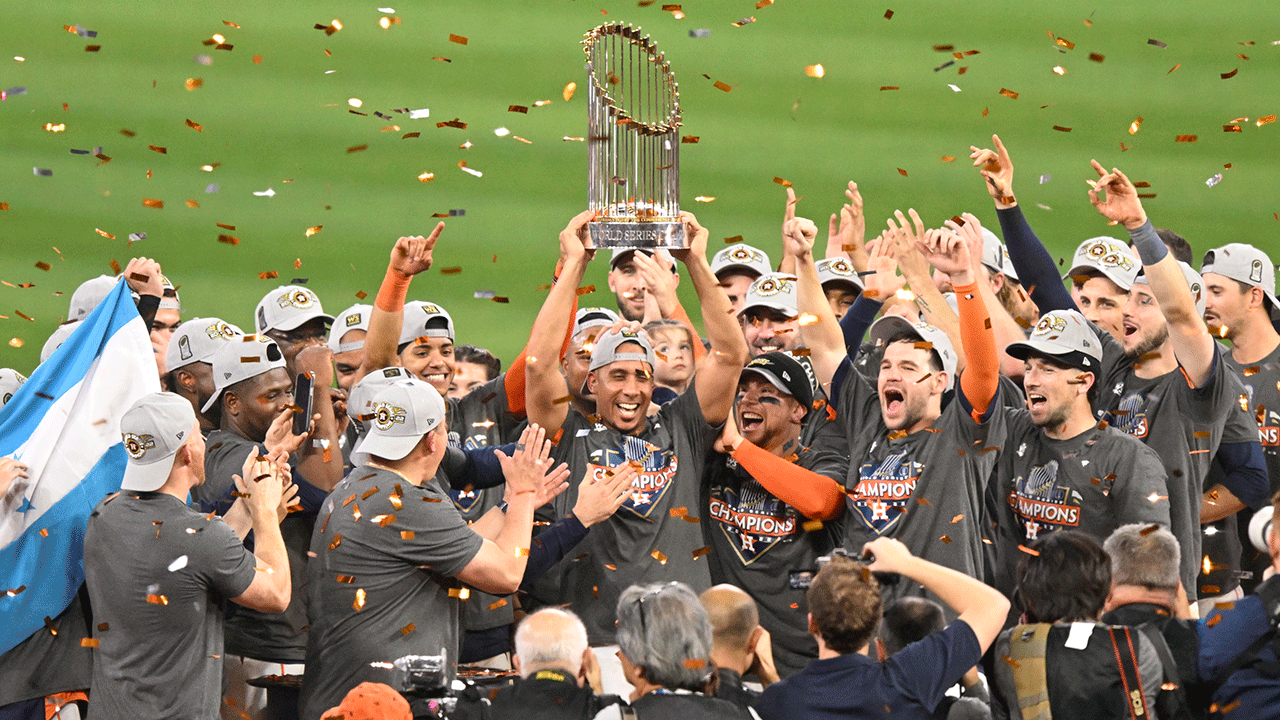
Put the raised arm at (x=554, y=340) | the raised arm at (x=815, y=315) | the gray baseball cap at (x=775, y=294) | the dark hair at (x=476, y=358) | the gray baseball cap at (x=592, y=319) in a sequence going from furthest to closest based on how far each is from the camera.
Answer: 1. the dark hair at (x=476, y=358)
2. the gray baseball cap at (x=775, y=294)
3. the gray baseball cap at (x=592, y=319)
4. the raised arm at (x=815, y=315)
5. the raised arm at (x=554, y=340)

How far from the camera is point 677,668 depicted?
227 centimetres

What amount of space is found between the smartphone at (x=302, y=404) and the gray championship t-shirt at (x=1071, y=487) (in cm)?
181

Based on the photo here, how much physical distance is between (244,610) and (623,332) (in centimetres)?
121

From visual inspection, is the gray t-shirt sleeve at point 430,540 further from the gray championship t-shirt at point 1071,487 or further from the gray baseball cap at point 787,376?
the gray championship t-shirt at point 1071,487

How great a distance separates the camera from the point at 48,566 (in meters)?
2.95

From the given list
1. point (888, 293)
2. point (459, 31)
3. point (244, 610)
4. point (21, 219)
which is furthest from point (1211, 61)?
point (21, 219)

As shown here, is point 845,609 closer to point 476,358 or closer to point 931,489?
point 931,489

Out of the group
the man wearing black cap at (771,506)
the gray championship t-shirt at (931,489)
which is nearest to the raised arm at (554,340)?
the man wearing black cap at (771,506)

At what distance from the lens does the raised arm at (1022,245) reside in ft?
12.5

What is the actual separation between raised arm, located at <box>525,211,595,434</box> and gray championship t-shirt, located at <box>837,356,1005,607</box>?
0.80 m

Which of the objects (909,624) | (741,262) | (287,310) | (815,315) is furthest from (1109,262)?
(287,310)

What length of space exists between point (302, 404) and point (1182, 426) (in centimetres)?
237

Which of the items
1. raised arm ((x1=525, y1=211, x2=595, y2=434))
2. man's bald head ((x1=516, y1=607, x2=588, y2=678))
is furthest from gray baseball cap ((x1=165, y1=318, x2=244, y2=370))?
man's bald head ((x1=516, y1=607, x2=588, y2=678))

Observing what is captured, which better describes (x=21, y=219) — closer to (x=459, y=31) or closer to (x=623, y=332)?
(x=459, y=31)
